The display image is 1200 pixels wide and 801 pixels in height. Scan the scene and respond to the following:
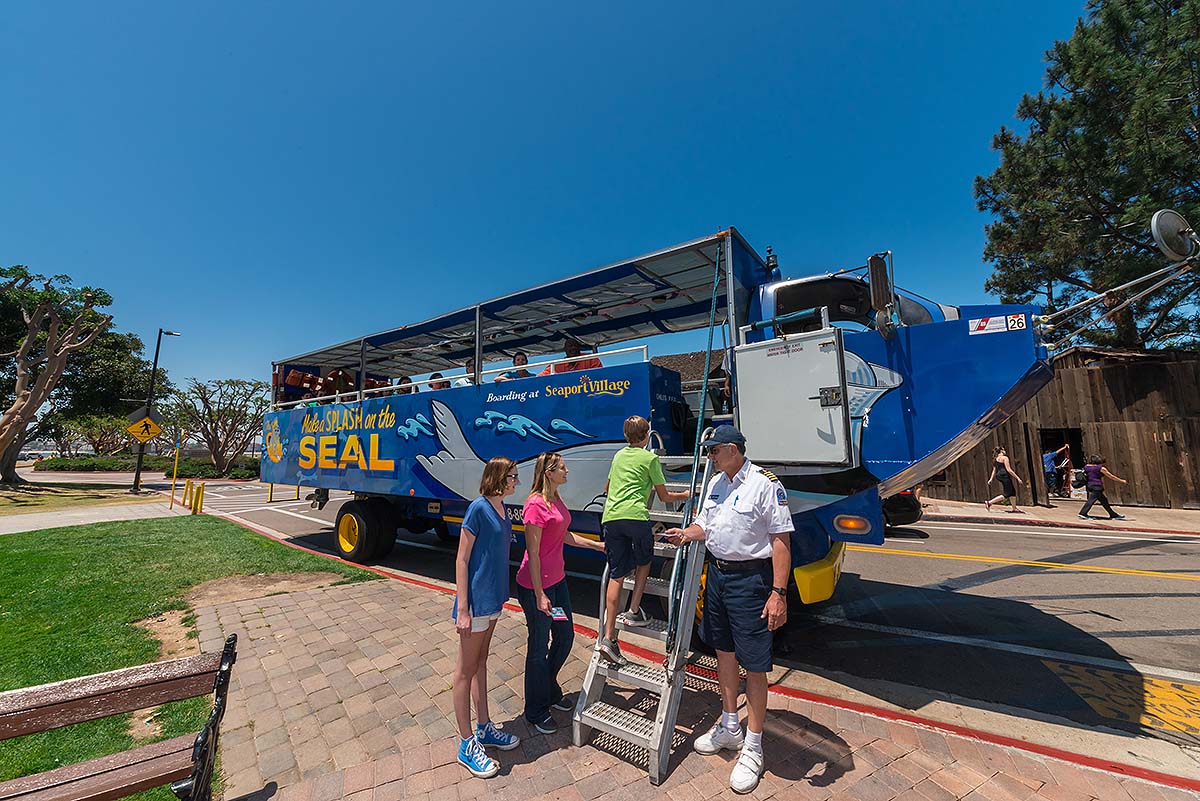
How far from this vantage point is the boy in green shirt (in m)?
3.79

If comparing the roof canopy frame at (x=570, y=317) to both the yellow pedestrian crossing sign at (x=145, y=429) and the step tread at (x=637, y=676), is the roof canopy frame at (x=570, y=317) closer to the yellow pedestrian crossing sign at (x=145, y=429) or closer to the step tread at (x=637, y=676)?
the step tread at (x=637, y=676)

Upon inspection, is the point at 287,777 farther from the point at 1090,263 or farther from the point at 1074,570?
the point at 1090,263

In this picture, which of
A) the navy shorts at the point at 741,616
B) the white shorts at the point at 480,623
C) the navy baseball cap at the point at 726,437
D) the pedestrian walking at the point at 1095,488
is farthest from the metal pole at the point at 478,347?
the pedestrian walking at the point at 1095,488

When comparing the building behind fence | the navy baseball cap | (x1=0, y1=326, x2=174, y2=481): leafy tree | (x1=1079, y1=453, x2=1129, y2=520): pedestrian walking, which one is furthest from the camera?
(x1=0, y1=326, x2=174, y2=481): leafy tree

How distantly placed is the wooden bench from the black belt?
9.13 ft

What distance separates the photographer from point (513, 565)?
311 inches

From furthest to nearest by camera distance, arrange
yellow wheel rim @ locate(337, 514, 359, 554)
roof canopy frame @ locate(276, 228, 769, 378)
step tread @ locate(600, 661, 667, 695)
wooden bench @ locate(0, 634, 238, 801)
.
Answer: yellow wheel rim @ locate(337, 514, 359, 554) → roof canopy frame @ locate(276, 228, 769, 378) → step tread @ locate(600, 661, 667, 695) → wooden bench @ locate(0, 634, 238, 801)

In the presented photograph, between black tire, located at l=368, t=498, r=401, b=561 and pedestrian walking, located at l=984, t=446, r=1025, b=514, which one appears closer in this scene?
black tire, located at l=368, t=498, r=401, b=561

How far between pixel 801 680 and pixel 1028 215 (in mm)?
21199

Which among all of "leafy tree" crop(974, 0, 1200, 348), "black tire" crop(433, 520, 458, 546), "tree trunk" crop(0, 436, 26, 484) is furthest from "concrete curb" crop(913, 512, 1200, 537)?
"tree trunk" crop(0, 436, 26, 484)

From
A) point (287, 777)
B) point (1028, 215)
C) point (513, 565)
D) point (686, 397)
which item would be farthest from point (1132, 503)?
point (287, 777)

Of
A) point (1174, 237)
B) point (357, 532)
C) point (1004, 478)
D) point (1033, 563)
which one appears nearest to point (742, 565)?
point (1174, 237)

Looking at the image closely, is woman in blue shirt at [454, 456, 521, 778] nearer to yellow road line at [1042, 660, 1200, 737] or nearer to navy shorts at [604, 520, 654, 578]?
navy shorts at [604, 520, 654, 578]

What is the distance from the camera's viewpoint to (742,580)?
2.91m
